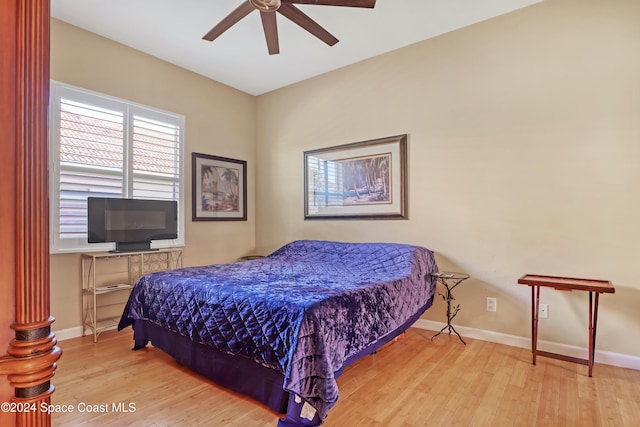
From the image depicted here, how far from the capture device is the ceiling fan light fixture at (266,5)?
7.23 ft

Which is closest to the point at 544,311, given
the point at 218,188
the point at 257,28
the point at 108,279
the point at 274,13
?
the point at 274,13

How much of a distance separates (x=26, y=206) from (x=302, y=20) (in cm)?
241

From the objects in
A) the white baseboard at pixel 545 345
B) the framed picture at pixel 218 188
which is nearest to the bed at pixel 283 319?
the white baseboard at pixel 545 345

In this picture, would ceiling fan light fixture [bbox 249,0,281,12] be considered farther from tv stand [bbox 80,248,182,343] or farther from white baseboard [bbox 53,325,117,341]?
white baseboard [bbox 53,325,117,341]

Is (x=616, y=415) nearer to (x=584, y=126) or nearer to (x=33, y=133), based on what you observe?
(x=584, y=126)

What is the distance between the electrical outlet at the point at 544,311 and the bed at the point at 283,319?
0.88 m

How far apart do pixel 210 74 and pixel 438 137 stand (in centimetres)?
292

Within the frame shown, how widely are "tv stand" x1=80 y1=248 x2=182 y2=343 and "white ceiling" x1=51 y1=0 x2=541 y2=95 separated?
2.17m

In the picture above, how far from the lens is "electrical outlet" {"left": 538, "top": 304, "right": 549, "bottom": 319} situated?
2.75 m

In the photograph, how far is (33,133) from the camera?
A: 2.17 ft

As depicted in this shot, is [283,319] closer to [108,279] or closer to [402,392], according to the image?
[402,392]

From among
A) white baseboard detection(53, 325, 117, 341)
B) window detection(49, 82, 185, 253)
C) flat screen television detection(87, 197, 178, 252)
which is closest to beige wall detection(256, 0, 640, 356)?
flat screen television detection(87, 197, 178, 252)

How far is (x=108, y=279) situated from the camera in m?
3.35

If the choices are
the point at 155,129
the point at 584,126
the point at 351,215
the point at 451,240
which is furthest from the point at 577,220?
the point at 155,129
